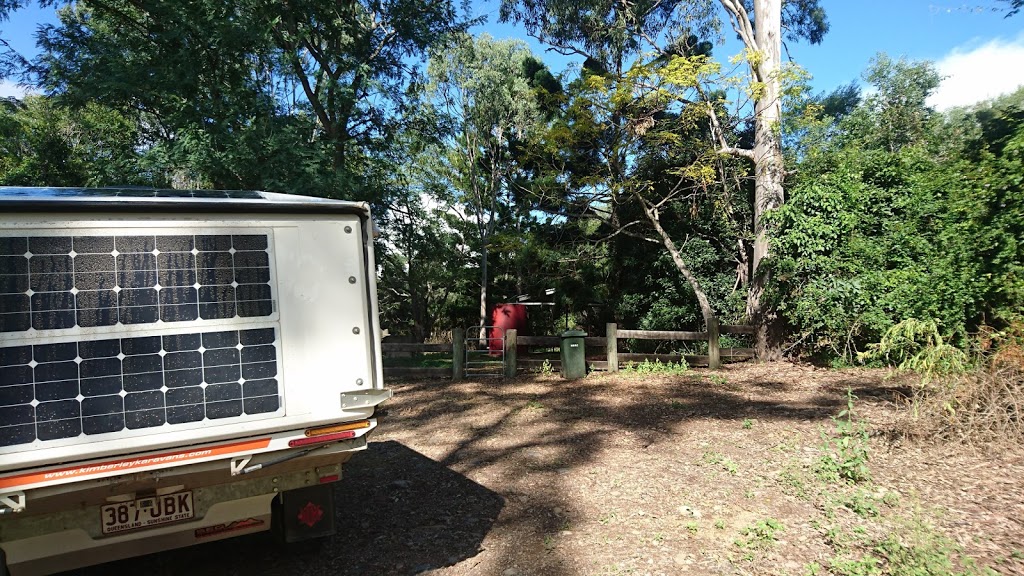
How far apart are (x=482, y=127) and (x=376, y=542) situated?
21920mm

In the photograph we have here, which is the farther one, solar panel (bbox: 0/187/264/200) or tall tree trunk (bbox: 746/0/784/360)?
tall tree trunk (bbox: 746/0/784/360)

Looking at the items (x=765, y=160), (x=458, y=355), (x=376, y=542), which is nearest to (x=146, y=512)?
(x=376, y=542)

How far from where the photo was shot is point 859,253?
11234 mm

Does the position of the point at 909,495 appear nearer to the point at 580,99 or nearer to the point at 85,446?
the point at 85,446

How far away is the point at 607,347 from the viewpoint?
12.3m

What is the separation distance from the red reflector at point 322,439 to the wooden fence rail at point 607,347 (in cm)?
803

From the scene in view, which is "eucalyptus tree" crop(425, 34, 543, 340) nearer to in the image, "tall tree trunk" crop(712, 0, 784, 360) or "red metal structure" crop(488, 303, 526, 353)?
"red metal structure" crop(488, 303, 526, 353)

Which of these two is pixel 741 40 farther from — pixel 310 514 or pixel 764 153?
pixel 310 514

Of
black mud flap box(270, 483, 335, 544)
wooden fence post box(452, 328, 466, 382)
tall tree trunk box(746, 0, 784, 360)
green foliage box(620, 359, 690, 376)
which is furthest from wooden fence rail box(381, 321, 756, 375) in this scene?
black mud flap box(270, 483, 335, 544)

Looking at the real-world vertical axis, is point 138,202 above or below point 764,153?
below

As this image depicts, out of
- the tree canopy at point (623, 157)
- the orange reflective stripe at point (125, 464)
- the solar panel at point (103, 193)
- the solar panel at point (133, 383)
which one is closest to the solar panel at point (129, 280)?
the solar panel at point (133, 383)

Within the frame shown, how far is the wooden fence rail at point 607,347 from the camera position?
38.9 ft

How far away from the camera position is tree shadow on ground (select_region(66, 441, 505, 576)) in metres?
4.20

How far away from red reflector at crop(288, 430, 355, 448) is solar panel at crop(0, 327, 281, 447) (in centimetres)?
25
